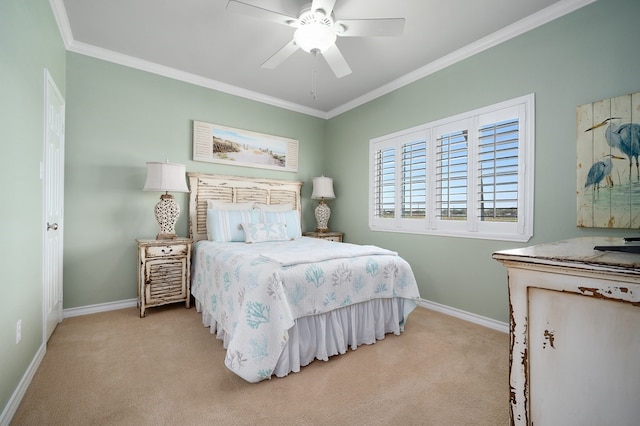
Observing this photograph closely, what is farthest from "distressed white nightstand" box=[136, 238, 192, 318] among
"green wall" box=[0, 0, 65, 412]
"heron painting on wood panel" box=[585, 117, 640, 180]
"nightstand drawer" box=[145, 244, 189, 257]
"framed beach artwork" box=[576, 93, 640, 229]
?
"heron painting on wood panel" box=[585, 117, 640, 180]

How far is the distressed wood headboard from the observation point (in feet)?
Answer: 12.1

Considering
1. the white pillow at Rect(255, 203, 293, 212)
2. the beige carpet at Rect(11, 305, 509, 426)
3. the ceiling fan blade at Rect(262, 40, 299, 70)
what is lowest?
the beige carpet at Rect(11, 305, 509, 426)

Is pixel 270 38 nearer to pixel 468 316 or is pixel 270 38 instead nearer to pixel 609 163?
pixel 609 163

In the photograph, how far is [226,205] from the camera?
3.76 m

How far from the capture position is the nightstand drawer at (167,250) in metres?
3.04

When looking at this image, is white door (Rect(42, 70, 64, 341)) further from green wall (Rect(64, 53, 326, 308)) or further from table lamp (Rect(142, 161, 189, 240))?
table lamp (Rect(142, 161, 189, 240))

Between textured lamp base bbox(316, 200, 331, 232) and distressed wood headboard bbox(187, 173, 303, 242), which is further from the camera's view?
textured lamp base bbox(316, 200, 331, 232)

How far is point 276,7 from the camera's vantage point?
2.44m

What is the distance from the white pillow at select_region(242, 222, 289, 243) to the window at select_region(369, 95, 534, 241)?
1330 millimetres

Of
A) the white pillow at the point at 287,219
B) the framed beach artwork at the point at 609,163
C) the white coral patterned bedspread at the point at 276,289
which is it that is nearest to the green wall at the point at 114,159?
the white pillow at the point at 287,219

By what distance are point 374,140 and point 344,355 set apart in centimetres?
285

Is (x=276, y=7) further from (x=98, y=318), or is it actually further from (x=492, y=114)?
(x=98, y=318)

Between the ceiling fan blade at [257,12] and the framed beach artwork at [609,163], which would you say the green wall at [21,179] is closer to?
the ceiling fan blade at [257,12]

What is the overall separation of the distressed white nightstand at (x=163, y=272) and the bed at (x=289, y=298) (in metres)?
0.12
